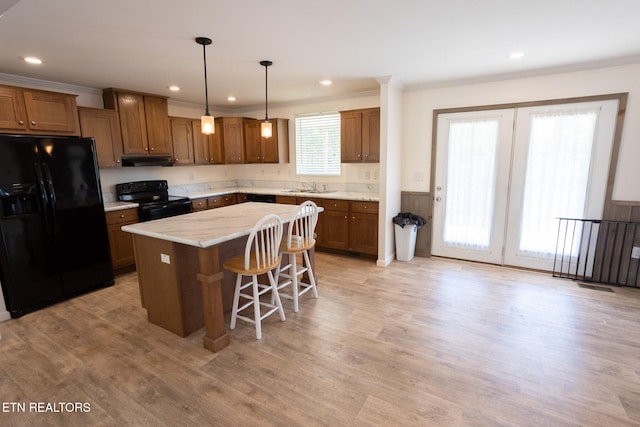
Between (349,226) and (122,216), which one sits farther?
→ (349,226)

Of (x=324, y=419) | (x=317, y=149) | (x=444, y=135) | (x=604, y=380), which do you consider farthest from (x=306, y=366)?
(x=317, y=149)

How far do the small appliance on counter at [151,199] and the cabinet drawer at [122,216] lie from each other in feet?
0.24

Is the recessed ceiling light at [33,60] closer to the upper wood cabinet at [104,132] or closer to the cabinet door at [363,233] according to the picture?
the upper wood cabinet at [104,132]

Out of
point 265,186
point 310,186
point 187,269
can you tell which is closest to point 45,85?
→ point 187,269

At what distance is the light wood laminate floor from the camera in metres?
1.87

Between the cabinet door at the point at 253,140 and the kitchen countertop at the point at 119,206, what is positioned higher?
the cabinet door at the point at 253,140

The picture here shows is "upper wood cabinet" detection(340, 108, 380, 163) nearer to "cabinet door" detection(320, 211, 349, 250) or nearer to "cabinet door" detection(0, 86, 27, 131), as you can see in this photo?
"cabinet door" detection(320, 211, 349, 250)

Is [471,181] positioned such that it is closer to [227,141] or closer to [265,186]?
[265,186]

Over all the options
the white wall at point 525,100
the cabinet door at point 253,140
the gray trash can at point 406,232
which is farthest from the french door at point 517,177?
the cabinet door at point 253,140

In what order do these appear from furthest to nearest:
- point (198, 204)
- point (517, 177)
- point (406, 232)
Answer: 1. point (198, 204)
2. point (406, 232)
3. point (517, 177)

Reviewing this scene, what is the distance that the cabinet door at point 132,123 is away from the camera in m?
4.30

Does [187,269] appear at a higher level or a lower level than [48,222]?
lower

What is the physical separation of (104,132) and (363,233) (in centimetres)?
374

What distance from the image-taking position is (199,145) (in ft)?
17.8
